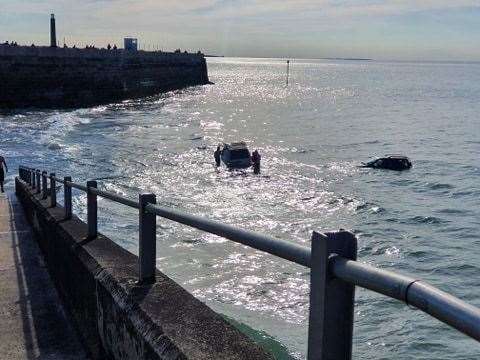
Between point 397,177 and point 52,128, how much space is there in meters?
33.3

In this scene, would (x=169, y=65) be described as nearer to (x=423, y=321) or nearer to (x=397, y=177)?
(x=397, y=177)

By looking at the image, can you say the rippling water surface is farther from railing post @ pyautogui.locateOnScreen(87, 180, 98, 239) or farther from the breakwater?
railing post @ pyautogui.locateOnScreen(87, 180, 98, 239)

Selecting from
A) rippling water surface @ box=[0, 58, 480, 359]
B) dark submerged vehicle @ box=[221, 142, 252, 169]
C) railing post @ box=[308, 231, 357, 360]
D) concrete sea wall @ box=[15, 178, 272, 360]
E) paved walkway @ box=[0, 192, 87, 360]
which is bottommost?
rippling water surface @ box=[0, 58, 480, 359]

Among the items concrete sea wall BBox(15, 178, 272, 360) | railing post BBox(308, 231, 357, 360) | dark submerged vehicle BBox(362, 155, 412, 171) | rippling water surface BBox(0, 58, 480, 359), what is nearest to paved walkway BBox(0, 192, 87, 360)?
concrete sea wall BBox(15, 178, 272, 360)

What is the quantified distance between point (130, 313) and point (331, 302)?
7.30 ft

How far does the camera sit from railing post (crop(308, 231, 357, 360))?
6.75 feet

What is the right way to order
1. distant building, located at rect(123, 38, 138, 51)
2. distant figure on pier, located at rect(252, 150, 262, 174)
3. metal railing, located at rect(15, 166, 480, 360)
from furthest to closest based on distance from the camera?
distant building, located at rect(123, 38, 138, 51) < distant figure on pier, located at rect(252, 150, 262, 174) < metal railing, located at rect(15, 166, 480, 360)

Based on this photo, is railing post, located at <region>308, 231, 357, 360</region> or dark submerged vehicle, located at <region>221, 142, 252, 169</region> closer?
railing post, located at <region>308, 231, 357, 360</region>

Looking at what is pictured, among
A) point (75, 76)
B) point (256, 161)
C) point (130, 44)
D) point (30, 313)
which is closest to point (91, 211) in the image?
point (30, 313)

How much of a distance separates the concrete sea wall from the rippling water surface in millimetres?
6277

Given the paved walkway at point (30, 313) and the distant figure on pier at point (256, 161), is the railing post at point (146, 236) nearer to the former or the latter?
the paved walkway at point (30, 313)

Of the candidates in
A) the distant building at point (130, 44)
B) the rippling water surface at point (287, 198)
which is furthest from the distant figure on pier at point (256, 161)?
the distant building at point (130, 44)

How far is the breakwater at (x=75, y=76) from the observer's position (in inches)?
2431

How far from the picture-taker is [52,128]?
54000mm
